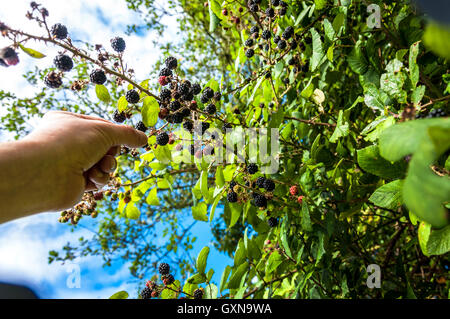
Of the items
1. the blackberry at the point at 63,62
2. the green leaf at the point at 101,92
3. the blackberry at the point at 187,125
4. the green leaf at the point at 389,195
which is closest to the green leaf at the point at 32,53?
the blackberry at the point at 63,62

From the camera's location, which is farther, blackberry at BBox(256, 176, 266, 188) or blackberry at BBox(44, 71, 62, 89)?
blackberry at BBox(256, 176, 266, 188)

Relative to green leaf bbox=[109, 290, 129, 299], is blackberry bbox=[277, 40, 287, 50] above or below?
above

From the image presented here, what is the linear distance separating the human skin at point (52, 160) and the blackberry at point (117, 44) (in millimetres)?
254

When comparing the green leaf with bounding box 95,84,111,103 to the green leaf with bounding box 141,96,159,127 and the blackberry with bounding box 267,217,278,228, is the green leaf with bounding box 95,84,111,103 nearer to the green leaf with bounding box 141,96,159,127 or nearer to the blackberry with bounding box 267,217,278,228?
the green leaf with bounding box 141,96,159,127

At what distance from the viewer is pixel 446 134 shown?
12.6 inches

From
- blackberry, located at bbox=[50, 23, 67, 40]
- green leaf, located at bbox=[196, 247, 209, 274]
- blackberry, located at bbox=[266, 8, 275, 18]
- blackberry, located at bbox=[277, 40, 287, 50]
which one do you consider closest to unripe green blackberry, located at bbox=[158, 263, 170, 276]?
green leaf, located at bbox=[196, 247, 209, 274]

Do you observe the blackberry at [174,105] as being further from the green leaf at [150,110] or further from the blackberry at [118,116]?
the blackberry at [118,116]

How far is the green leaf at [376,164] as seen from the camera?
0.76 m

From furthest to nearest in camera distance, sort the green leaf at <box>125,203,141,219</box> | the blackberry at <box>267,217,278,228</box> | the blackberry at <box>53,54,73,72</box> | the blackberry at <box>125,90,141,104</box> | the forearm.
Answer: the green leaf at <box>125,203,141,219</box>, the blackberry at <box>267,217,278,228</box>, the blackberry at <box>125,90,141,104</box>, the blackberry at <box>53,54,73,72</box>, the forearm

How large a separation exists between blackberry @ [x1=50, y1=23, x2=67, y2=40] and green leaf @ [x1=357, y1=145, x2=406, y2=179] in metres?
0.91

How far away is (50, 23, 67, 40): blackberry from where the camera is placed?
800mm

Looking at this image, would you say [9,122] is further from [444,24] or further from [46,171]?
[444,24]

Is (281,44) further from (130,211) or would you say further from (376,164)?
(130,211)

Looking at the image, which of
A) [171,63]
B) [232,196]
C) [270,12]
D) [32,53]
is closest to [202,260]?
[232,196]
